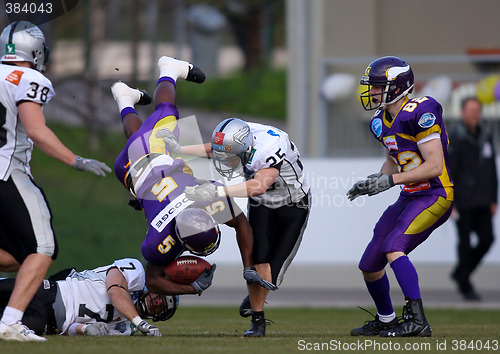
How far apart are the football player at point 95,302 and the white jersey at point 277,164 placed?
112 centimetres

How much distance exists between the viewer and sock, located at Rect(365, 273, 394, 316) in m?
6.86

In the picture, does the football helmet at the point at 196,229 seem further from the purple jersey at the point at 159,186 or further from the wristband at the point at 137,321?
the wristband at the point at 137,321

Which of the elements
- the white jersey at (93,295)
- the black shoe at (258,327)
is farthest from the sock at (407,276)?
the white jersey at (93,295)

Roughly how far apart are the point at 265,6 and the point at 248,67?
4102mm

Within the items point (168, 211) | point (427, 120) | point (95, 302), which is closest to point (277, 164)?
point (168, 211)

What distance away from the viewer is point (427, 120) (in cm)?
646

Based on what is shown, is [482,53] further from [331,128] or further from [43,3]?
[43,3]

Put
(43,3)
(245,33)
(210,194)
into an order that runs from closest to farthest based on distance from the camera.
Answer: (210,194)
(43,3)
(245,33)

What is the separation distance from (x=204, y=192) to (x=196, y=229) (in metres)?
0.27

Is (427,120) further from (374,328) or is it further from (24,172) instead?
(24,172)

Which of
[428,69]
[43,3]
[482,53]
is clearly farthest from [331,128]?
[43,3]

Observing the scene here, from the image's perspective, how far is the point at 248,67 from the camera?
2406cm

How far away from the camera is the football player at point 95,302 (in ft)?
21.8

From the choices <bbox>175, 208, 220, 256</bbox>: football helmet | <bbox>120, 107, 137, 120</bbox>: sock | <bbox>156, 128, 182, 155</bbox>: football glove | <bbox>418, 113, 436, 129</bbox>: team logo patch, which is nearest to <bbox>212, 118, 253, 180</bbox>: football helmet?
<bbox>175, 208, 220, 256</bbox>: football helmet
